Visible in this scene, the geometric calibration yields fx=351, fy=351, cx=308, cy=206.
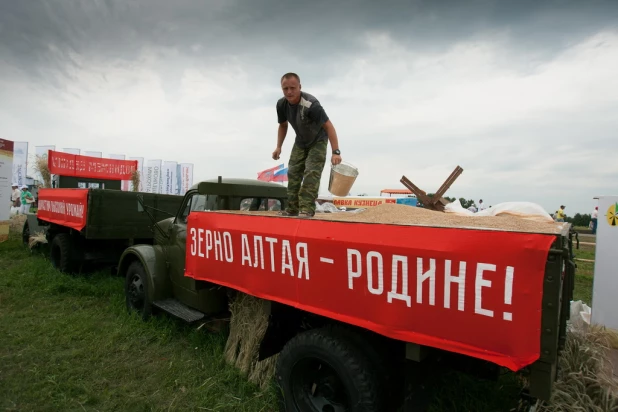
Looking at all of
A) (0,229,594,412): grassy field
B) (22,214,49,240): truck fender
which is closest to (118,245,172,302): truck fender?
(0,229,594,412): grassy field

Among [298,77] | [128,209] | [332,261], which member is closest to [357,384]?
[332,261]

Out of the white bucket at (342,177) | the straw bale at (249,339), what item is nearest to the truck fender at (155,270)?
the straw bale at (249,339)

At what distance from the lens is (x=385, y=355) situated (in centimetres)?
219

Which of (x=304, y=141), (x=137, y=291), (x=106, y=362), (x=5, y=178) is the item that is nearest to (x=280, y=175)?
(x=5, y=178)

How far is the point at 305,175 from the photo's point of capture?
3.38 metres

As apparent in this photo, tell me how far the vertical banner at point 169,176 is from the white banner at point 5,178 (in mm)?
14594

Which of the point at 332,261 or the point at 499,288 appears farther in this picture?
the point at 332,261

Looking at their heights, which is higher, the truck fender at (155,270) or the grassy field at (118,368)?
the truck fender at (155,270)

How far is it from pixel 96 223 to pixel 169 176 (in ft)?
67.1

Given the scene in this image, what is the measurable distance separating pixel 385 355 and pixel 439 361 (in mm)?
319

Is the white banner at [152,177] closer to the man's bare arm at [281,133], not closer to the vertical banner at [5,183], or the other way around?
the vertical banner at [5,183]

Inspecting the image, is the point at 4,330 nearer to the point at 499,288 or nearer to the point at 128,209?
the point at 128,209

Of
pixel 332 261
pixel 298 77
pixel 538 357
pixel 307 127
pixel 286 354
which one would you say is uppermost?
pixel 298 77

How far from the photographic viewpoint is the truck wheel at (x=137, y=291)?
4344 millimetres
